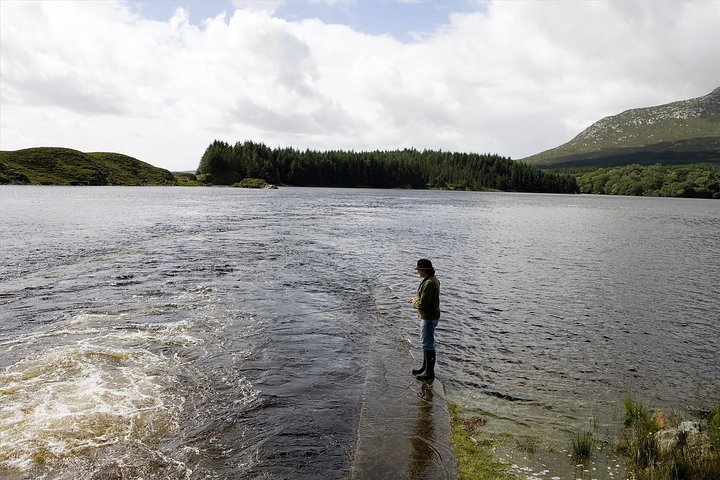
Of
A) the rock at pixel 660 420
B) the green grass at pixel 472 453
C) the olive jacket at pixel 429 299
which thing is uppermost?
the olive jacket at pixel 429 299

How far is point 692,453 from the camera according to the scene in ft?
32.0

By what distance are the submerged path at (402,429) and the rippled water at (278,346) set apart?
0.52 metres

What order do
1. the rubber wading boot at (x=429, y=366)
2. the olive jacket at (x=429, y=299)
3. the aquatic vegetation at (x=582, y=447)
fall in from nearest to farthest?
the aquatic vegetation at (x=582, y=447), the olive jacket at (x=429, y=299), the rubber wading boot at (x=429, y=366)

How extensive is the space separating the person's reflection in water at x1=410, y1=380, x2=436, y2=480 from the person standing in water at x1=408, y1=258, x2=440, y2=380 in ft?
4.35

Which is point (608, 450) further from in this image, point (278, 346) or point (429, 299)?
point (278, 346)

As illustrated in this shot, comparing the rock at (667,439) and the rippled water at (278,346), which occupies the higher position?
the rock at (667,439)

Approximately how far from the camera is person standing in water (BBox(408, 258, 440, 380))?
1464cm

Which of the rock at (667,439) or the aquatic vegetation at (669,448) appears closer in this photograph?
the aquatic vegetation at (669,448)

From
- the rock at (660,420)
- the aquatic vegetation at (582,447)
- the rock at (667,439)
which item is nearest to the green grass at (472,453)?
the aquatic vegetation at (582,447)

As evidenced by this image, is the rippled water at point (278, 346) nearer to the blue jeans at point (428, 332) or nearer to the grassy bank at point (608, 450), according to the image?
the grassy bank at point (608, 450)

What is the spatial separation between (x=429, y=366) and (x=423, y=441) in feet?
13.7

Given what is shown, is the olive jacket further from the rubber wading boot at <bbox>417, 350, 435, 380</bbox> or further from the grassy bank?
the grassy bank

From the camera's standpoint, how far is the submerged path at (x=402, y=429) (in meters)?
9.98

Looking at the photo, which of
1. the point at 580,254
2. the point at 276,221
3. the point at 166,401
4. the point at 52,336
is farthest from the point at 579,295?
the point at 276,221
